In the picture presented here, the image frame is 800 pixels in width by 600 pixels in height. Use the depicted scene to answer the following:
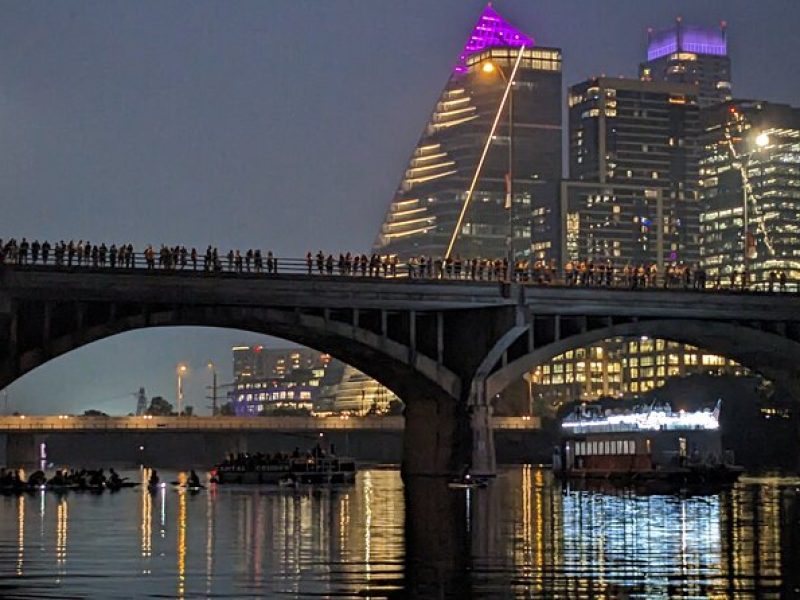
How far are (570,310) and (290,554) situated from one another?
6835 centimetres

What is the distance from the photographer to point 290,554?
60.8 m

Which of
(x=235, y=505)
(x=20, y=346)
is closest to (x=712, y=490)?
(x=235, y=505)

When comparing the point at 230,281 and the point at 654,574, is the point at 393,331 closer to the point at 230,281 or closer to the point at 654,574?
the point at 230,281

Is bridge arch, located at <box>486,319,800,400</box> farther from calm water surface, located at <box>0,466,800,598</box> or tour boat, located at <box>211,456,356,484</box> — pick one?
calm water surface, located at <box>0,466,800,598</box>

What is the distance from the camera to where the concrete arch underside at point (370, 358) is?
10975cm

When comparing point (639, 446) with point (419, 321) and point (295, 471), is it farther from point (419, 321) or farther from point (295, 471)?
point (295, 471)

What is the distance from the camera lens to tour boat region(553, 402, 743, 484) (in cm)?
12781

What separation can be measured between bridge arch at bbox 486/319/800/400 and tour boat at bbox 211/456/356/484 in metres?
15.6

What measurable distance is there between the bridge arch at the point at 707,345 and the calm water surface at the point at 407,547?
24.9m

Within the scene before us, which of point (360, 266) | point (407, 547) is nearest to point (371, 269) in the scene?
point (360, 266)

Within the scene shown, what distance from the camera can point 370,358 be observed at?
12719 cm

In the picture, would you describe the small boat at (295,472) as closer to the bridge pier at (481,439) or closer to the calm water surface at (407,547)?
the bridge pier at (481,439)

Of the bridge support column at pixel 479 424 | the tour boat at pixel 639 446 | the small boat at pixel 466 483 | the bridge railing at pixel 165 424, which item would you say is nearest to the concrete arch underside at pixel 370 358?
the bridge support column at pixel 479 424

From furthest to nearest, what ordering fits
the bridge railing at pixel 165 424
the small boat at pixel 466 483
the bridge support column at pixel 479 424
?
the bridge railing at pixel 165 424, the bridge support column at pixel 479 424, the small boat at pixel 466 483
